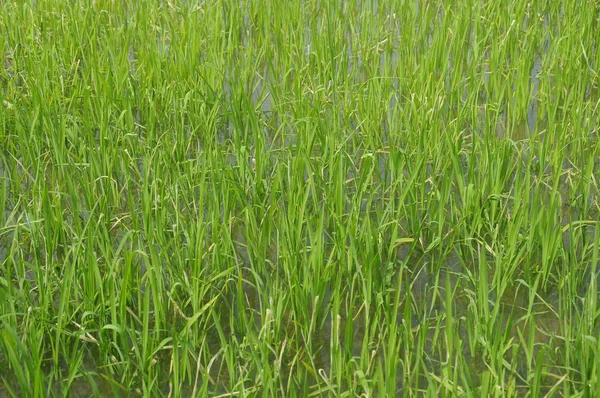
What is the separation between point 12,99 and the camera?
10.1ft

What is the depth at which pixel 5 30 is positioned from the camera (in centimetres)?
368

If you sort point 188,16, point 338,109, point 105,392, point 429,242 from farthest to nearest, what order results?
point 188,16
point 338,109
point 429,242
point 105,392

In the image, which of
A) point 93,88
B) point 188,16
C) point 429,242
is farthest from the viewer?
point 188,16

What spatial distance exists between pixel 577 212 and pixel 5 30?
2375 mm

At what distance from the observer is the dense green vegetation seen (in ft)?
6.40

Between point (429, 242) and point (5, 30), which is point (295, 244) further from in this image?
point (5, 30)

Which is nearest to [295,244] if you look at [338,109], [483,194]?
[483,194]

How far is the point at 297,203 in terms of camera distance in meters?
2.32

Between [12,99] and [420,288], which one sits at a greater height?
[12,99]

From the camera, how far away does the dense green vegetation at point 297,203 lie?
195 cm

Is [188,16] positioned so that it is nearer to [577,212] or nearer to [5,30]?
[5,30]

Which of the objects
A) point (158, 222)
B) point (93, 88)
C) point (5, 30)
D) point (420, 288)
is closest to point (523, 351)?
point (420, 288)

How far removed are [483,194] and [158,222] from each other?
2.97 feet

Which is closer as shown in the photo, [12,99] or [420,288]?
[420,288]
